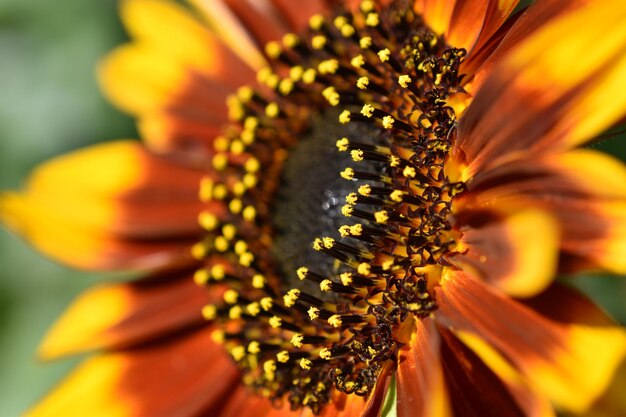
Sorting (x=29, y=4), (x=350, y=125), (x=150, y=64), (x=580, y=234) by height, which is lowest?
(x=580, y=234)

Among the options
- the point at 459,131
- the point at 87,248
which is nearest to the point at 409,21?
the point at 459,131

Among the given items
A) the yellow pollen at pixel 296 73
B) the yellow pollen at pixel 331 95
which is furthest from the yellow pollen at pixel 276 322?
the yellow pollen at pixel 296 73

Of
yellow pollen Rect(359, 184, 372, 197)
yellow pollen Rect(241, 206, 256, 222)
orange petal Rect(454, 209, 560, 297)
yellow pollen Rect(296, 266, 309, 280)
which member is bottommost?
orange petal Rect(454, 209, 560, 297)

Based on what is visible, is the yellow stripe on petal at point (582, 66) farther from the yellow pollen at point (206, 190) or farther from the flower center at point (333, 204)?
the yellow pollen at point (206, 190)

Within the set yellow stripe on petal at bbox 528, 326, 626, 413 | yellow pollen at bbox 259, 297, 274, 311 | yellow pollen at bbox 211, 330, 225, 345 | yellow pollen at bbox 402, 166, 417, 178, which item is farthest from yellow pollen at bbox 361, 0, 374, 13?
yellow stripe on petal at bbox 528, 326, 626, 413

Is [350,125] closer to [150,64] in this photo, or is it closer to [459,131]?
[459,131]

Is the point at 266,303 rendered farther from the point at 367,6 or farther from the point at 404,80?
the point at 367,6

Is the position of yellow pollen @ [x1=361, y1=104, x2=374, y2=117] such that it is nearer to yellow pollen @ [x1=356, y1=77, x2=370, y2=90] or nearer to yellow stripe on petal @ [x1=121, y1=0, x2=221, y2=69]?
yellow pollen @ [x1=356, y1=77, x2=370, y2=90]
